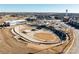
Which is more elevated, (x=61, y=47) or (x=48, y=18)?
(x=48, y=18)

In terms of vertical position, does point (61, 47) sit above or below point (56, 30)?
below

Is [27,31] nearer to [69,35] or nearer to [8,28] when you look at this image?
[8,28]

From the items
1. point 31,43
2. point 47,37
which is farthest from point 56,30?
point 31,43

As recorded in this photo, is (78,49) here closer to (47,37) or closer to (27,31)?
(47,37)

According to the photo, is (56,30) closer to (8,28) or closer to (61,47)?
(61,47)

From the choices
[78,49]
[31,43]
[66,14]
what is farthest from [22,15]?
[78,49]
